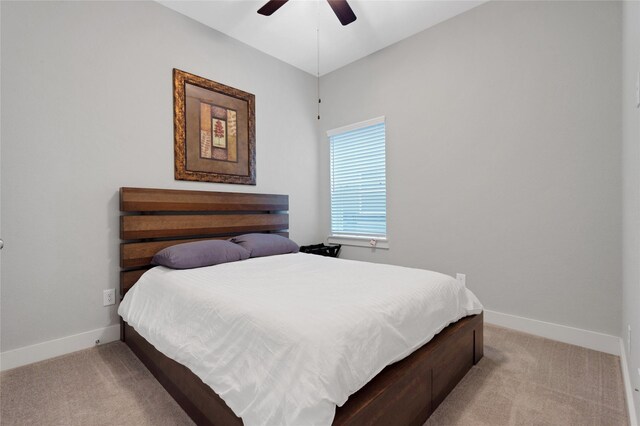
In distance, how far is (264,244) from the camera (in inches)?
111

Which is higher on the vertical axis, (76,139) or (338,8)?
(338,8)

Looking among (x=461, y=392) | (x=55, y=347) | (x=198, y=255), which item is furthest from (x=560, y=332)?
(x=55, y=347)

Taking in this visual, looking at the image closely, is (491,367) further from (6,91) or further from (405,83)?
(6,91)

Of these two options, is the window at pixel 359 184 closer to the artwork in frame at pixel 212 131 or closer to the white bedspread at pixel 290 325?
the artwork in frame at pixel 212 131

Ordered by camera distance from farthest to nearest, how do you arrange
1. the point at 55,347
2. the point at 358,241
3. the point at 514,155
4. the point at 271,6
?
the point at 358,241 < the point at 514,155 < the point at 271,6 < the point at 55,347

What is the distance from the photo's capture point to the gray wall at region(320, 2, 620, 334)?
7.08ft

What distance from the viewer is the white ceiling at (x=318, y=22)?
267cm

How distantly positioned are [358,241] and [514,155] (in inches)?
72.2

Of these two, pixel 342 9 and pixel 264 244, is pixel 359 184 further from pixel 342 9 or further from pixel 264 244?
pixel 342 9

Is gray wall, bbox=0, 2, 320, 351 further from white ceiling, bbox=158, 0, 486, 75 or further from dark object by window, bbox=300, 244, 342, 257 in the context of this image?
dark object by window, bbox=300, 244, 342, 257

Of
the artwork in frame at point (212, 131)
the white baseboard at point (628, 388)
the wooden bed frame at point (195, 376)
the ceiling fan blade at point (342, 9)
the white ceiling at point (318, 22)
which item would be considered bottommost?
the white baseboard at point (628, 388)

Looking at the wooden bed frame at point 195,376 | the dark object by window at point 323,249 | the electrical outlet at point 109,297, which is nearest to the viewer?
the wooden bed frame at point 195,376

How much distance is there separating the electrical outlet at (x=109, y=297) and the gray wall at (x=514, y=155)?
2.61 meters

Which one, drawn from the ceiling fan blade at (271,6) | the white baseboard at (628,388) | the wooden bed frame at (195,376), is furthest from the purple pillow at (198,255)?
the white baseboard at (628,388)
